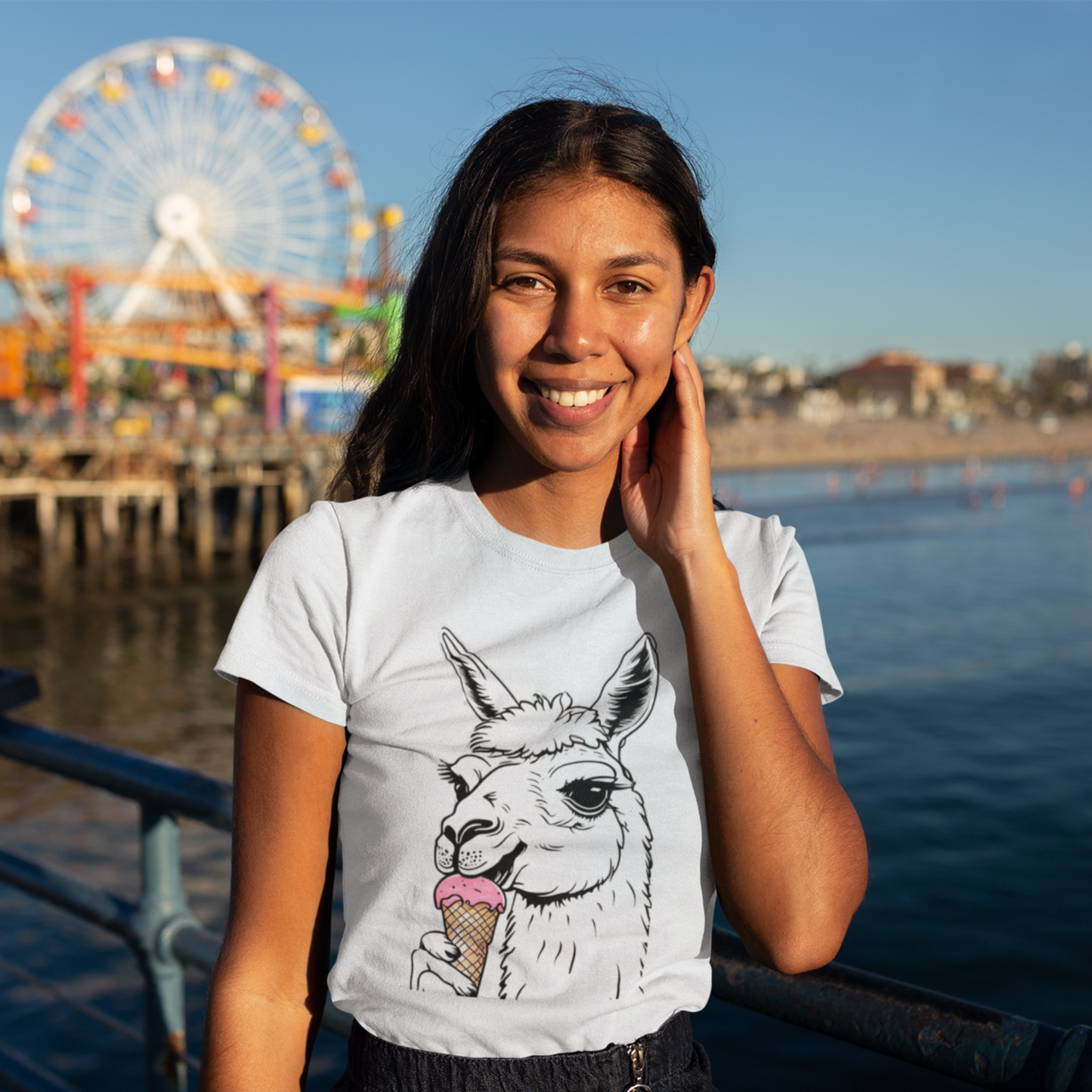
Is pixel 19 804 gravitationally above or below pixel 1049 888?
below

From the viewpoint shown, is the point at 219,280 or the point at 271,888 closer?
the point at 271,888

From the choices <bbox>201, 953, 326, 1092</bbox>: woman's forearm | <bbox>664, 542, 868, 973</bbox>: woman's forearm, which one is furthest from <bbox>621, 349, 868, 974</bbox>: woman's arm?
<bbox>201, 953, 326, 1092</bbox>: woman's forearm

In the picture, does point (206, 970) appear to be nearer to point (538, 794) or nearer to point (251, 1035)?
point (251, 1035)

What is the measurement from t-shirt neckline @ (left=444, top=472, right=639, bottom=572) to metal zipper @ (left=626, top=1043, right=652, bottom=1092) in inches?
20.2

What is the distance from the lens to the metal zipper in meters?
1.18

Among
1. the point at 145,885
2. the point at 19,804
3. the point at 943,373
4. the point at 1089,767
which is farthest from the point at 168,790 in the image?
the point at 943,373

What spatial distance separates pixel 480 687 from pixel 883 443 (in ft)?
Answer: 283

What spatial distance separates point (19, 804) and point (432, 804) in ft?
40.9

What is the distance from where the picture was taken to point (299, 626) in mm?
1223

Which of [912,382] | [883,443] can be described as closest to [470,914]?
[883,443]

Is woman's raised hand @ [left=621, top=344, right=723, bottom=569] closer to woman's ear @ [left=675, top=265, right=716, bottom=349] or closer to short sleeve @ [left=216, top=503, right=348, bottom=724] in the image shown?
woman's ear @ [left=675, top=265, right=716, bottom=349]

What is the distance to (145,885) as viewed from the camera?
1981 millimetres

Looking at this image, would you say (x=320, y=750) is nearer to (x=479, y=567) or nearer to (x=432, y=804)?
(x=432, y=804)

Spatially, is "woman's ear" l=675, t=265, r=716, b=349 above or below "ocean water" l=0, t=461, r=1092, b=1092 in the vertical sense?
→ above
